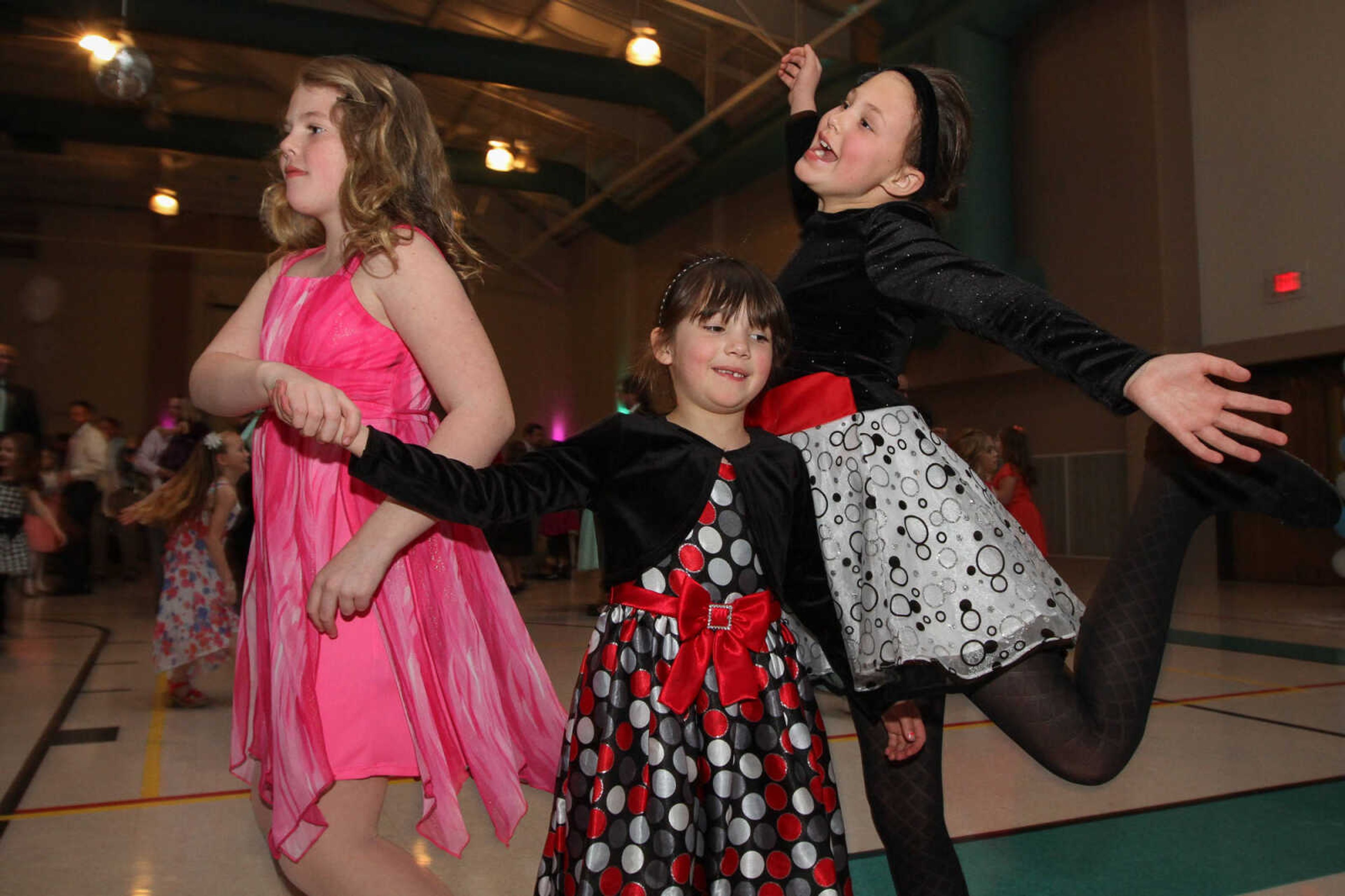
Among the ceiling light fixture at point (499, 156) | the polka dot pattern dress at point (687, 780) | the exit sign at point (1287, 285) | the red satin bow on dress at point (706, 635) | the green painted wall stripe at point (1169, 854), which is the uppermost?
the ceiling light fixture at point (499, 156)

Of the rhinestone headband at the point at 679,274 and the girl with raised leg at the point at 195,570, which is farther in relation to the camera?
the girl with raised leg at the point at 195,570

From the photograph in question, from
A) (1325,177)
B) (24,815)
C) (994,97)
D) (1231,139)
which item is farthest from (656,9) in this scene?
(24,815)

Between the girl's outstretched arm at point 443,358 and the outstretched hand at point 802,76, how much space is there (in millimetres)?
826

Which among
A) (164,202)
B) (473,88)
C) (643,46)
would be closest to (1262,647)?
(643,46)

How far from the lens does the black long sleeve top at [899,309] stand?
1196mm

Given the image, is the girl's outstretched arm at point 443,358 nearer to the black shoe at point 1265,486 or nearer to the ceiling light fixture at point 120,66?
the black shoe at point 1265,486

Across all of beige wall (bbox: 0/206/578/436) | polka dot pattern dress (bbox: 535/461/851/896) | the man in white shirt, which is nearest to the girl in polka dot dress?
polka dot pattern dress (bbox: 535/461/851/896)

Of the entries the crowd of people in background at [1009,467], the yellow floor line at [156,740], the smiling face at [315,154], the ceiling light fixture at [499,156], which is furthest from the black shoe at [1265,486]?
the ceiling light fixture at [499,156]

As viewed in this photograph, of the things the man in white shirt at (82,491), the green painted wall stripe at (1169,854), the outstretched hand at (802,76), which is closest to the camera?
the outstretched hand at (802,76)

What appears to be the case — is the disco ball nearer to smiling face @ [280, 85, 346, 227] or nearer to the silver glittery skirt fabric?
smiling face @ [280, 85, 346, 227]

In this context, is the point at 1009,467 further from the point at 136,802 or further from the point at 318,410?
the point at 318,410

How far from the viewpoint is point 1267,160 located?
9000 mm

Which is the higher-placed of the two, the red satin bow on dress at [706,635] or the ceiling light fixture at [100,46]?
the ceiling light fixture at [100,46]

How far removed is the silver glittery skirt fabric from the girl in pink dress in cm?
46
